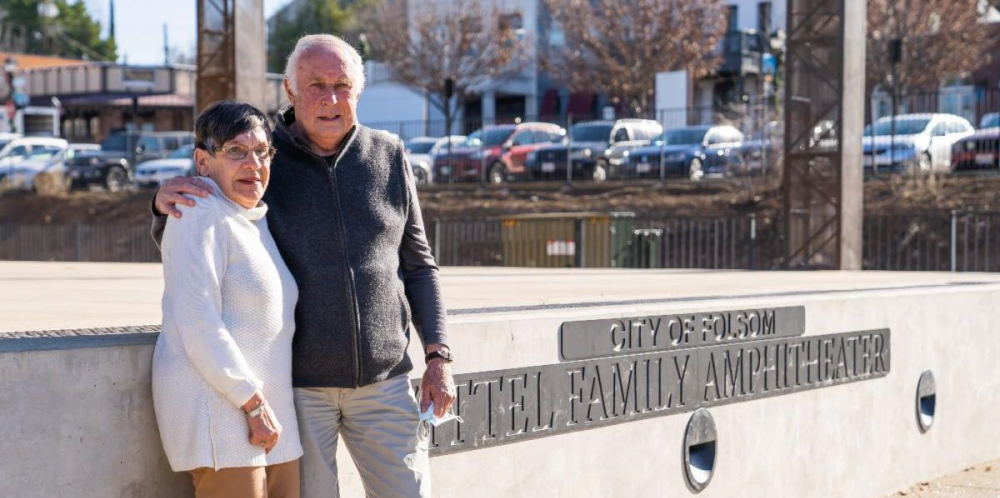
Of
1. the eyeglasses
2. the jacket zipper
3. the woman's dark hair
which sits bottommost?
the jacket zipper

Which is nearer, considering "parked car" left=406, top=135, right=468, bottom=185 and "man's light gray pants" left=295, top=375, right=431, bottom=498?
"man's light gray pants" left=295, top=375, right=431, bottom=498

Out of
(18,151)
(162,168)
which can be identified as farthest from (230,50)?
(18,151)

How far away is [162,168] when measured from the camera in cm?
3769

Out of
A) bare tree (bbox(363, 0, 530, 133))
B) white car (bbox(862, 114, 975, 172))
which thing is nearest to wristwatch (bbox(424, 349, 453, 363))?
white car (bbox(862, 114, 975, 172))

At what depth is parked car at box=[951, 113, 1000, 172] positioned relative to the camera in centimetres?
2897

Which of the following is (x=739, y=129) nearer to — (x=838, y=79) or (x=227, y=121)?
(x=838, y=79)

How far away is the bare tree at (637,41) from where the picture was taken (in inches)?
1959

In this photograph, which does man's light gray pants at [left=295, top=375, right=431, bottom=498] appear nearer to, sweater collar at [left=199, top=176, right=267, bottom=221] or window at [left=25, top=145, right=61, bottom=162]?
sweater collar at [left=199, top=176, right=267, bottom=221]

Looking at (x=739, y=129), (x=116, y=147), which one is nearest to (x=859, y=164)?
(x=739, y=129)

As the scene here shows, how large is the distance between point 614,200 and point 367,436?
2753 centimetres

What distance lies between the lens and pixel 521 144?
35.3m

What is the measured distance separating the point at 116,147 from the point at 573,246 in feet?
71.6

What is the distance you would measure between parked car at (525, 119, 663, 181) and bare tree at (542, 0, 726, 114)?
1427 centimetres

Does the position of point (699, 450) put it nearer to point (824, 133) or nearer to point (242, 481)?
point (242, 481)
